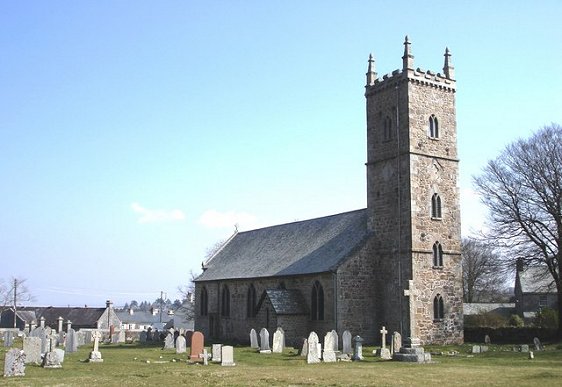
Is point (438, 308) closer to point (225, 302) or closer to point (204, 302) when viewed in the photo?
point (225, 302)

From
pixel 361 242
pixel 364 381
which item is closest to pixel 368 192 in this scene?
pixel 361 242

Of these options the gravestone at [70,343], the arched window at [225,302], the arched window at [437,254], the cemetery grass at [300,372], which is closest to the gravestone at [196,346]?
the cemetery grass at [300,372]

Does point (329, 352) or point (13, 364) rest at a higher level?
point (13, 364)

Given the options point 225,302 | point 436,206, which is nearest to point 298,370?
point 436,206

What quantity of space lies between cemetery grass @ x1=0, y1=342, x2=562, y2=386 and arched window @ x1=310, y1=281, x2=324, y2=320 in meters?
7.73

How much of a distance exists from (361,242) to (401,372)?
16.5m

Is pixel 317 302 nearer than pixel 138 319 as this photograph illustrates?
Yes

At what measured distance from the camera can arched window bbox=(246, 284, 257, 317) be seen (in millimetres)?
43969

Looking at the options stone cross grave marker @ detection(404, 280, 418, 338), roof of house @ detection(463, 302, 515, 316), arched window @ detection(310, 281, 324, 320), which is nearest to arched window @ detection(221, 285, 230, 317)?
arched window @ detection(310, 281, 324, 320)

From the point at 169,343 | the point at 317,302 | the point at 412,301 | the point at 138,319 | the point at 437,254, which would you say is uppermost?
the point at 437,254

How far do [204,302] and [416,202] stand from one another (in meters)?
21.2

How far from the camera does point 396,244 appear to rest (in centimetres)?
3703

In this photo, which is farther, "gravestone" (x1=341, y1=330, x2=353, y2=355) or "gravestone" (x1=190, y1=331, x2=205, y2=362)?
"gravestone" (x1=341, y1=330, x2=353, y2=355)

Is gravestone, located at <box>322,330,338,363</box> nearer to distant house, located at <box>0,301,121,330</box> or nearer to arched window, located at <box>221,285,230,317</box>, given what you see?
arched window, located at <box>221,285,230,317</box>
